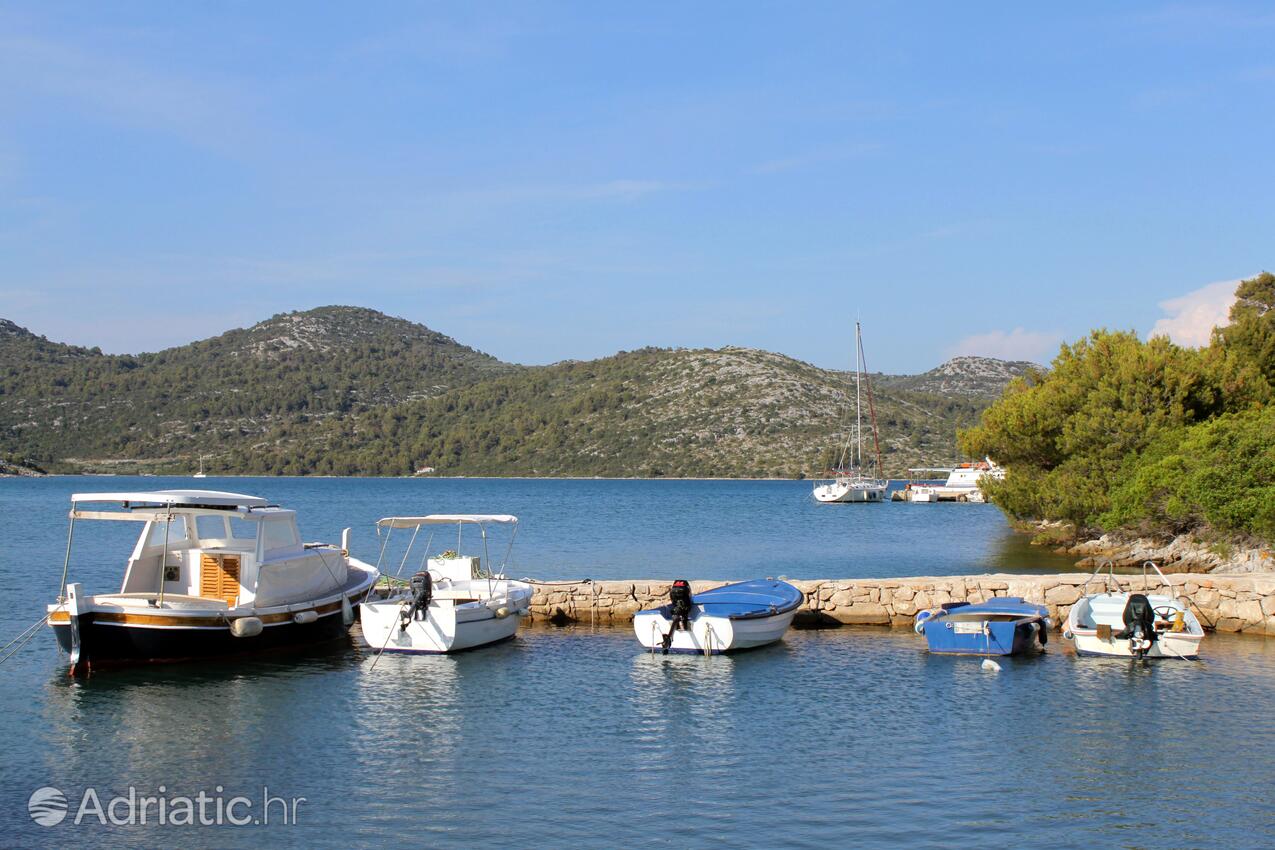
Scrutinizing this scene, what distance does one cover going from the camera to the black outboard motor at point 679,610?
69.4 ft

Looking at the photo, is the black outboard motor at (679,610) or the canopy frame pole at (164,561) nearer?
the canopy frame pole at (164,561)

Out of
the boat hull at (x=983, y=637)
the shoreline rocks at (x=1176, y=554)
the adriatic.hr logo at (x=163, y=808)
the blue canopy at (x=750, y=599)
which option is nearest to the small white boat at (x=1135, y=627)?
A: the boat hull at (x=983, y=637)

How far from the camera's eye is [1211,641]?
21734 millimetres

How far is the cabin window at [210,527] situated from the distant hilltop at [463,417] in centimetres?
12042

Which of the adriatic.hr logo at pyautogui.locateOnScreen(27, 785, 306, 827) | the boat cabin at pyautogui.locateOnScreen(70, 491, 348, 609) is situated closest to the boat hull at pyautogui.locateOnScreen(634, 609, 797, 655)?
the boat cabin at pyautogui.locateOnScreen(70, 491, 348, 609)

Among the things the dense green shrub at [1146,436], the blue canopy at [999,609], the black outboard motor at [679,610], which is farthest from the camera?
the dense green shrub at [1146,436]

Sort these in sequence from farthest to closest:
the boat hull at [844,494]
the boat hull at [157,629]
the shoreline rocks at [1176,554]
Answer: the boat hull at [844,494]
the shoreline rocks at [1176,554]
the boat hull at [157,629]

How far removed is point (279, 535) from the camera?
23.0 metres

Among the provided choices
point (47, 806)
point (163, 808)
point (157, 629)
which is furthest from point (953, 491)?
point (47, 806)

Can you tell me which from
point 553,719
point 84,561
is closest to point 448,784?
point 553,719

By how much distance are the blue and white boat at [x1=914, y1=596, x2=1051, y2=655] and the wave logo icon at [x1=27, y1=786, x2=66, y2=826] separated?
14.9 metres

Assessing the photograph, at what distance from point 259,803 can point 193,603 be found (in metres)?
9.15

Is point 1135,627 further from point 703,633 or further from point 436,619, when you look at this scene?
point 436,619

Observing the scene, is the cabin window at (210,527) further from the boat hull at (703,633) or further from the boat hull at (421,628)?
the boat hull at (703,633)
